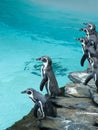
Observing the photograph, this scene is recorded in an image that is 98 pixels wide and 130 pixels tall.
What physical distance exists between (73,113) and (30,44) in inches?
275

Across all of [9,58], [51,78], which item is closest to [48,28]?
[9,58]

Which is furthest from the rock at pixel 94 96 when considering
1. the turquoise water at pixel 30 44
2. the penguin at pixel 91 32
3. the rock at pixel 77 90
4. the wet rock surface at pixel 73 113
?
the penguin at pixel 91 32

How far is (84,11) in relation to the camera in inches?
685

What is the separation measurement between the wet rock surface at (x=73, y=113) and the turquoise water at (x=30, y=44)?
111 cm

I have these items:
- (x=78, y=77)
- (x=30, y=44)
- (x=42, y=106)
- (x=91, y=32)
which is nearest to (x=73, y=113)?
(x=42, y=106)

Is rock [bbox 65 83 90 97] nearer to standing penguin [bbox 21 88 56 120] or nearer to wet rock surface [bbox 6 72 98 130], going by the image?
wet rock surface [bbox 6 72 98 130]

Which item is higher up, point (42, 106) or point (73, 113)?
point (42, 106)

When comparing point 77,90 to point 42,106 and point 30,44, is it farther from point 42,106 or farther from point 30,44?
point 30,44

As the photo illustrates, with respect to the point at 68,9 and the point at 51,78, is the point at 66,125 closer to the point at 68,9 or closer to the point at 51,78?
the point at 51,78

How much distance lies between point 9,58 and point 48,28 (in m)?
3.60

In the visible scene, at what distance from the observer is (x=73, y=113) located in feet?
23.9

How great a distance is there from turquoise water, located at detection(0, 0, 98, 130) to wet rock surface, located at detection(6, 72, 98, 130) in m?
1.11

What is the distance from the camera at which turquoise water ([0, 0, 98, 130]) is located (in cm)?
974

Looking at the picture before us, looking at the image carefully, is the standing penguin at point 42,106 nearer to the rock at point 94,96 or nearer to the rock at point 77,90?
the rock at point 94,96
